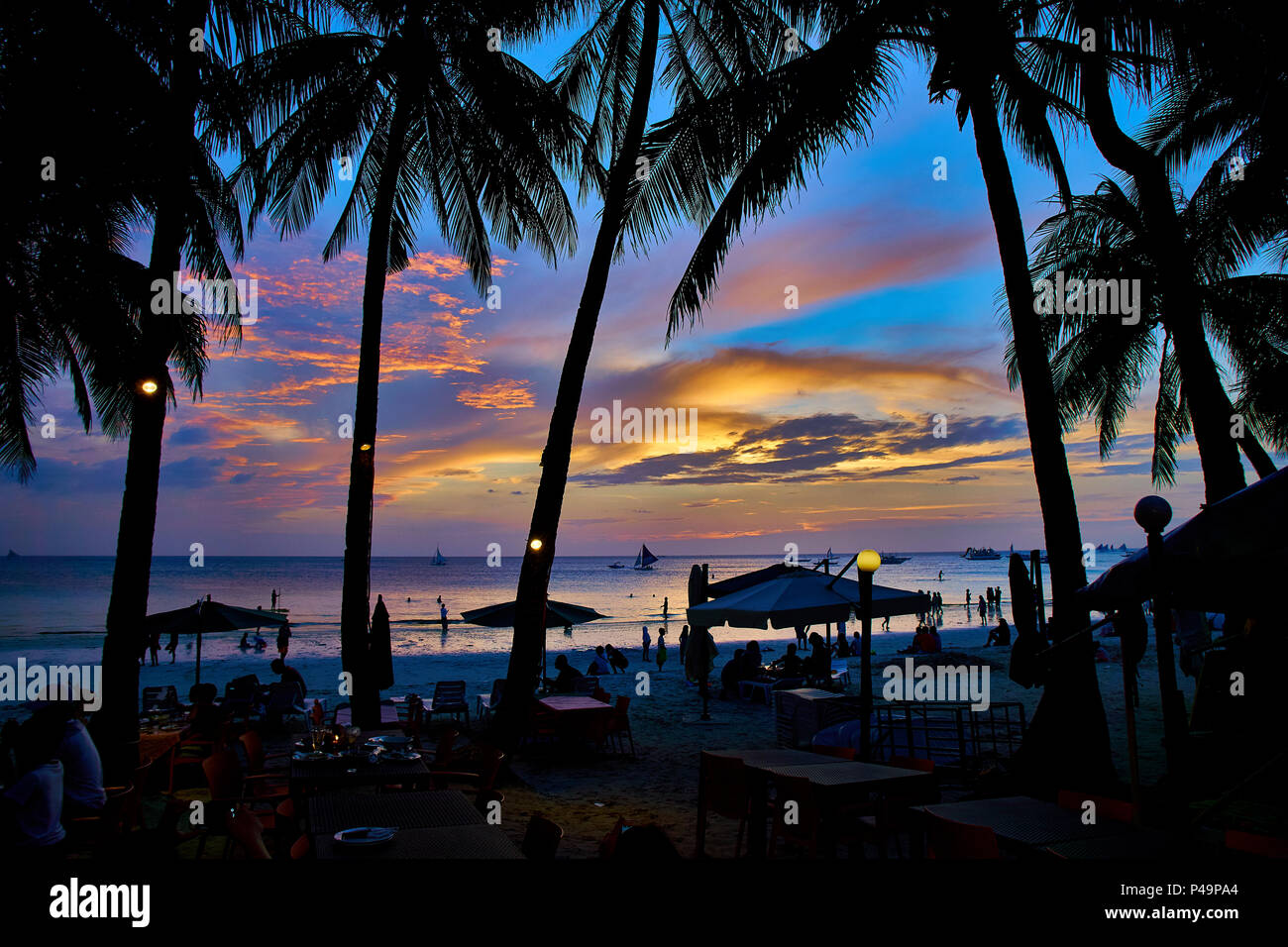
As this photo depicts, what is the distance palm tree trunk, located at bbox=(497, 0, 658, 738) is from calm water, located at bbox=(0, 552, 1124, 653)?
2908cm

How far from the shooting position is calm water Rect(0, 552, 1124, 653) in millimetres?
45375

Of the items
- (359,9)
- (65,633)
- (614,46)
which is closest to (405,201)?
(359,9)

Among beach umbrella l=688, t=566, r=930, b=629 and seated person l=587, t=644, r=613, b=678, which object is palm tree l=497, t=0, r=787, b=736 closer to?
beach umbrella l=688, t=566, r=930, b=629

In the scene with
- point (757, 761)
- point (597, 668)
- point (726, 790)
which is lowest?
point (597, 668)

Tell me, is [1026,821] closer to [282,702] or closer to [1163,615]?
[1163,615]

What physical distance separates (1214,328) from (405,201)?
17780 mm

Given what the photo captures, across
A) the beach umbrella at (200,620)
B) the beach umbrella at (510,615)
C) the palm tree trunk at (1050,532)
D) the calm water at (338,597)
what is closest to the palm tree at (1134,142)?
the palm tree trunk at (1050,532)

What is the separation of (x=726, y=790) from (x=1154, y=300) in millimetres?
16398

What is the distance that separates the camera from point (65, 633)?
44.0 meters

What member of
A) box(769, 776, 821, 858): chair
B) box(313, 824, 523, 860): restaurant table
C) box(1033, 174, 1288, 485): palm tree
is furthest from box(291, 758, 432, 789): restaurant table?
box(1033, 174, 1288, 485): palm tree

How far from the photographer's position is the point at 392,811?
15.1ft

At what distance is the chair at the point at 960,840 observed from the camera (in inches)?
161

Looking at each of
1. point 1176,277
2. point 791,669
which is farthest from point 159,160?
point 791,669
